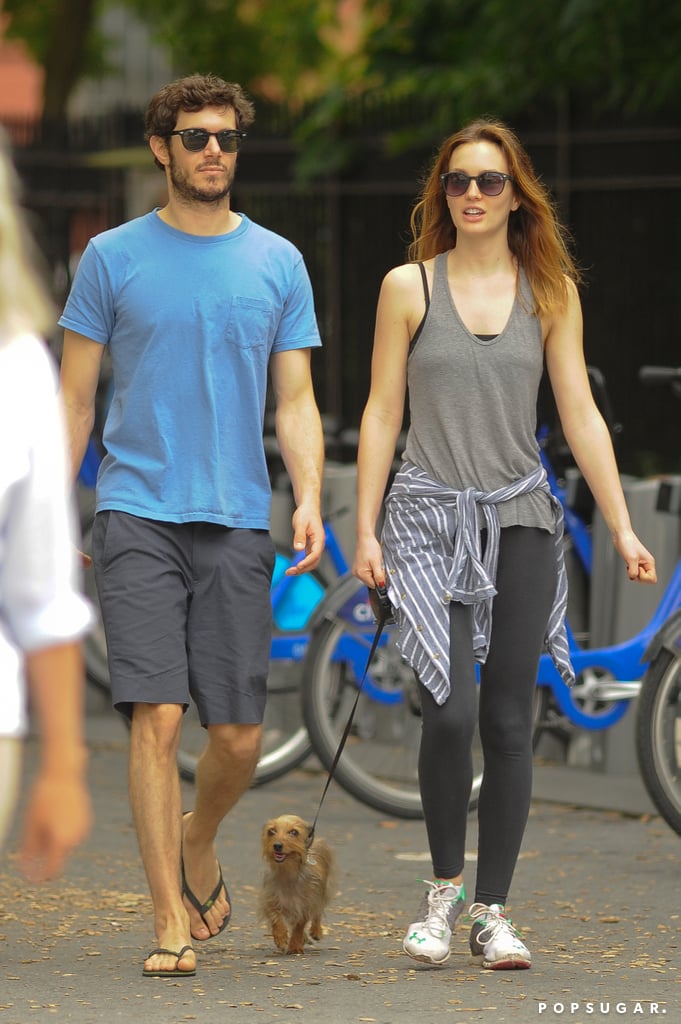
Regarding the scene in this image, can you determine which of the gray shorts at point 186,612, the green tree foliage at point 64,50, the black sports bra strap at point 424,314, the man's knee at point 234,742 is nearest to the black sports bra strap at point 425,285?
the black sports bra strap at point 424,314

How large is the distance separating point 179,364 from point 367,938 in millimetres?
1655

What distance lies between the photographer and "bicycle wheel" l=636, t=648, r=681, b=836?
6277mm

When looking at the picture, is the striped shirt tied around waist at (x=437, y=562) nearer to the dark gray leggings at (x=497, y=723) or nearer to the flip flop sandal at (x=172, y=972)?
the dark gray leggings at (x=497, y=723)

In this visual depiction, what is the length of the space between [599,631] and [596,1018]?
3.38 meters

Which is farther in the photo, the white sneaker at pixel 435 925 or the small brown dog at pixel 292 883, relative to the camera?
the small brown dog at pixel 292 883

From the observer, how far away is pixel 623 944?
5422mm

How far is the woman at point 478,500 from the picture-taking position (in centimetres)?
508

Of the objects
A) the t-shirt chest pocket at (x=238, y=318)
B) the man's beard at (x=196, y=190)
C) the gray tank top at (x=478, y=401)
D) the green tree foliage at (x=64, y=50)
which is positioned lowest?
the gray tank top at (x=478, y=401)

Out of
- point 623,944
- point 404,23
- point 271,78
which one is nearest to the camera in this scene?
point 623,944

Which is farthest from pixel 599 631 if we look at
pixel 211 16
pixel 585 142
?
pixel 211 16

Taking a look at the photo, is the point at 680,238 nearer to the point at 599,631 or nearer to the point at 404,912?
the point at 599,631

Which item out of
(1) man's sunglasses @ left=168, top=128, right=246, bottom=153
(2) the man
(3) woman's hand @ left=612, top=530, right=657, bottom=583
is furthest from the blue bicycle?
(1) man's sunglasses @ left=168, top=128, right=246, bottom=153
